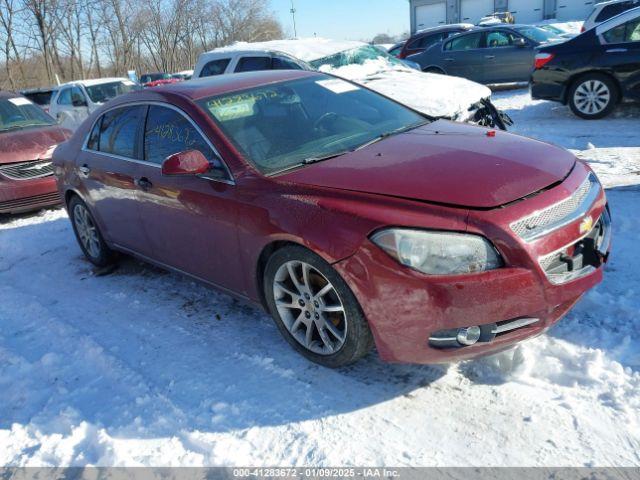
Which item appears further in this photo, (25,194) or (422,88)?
(25,194)

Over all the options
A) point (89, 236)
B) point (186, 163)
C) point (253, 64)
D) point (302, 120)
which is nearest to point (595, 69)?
point (253, 64)

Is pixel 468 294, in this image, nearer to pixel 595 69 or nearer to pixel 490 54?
pixel 595 69

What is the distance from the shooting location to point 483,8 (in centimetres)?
4566

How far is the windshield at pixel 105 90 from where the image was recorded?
1323 cm

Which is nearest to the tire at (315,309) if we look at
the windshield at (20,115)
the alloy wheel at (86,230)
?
the alloy wheel at (86,230)

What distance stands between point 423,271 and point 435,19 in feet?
167

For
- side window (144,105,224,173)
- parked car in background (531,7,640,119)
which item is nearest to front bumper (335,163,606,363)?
side window (144,105,224,173)

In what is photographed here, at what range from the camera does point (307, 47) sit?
888 cm

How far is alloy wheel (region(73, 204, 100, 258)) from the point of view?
5.06 meters

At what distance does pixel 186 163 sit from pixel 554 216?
2.03 m

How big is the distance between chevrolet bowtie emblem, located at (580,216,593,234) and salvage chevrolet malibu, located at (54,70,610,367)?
1cm

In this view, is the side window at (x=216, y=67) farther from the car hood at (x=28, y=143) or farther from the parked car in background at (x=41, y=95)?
the parked car in background at (x=41, y=95)

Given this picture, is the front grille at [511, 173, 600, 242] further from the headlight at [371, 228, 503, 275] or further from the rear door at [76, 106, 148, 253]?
the rear door at [76, 106, 148, 253]

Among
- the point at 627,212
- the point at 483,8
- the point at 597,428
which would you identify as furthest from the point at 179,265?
the point at 483,8
